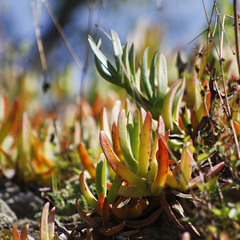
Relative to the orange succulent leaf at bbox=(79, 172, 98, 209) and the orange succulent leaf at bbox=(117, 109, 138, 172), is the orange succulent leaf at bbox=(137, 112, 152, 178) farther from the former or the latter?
the orange succulent leaf at bbox=(79, 172, 98, 209)

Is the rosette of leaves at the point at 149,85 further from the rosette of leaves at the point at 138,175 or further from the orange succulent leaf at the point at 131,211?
the orange succulent leaf at the point at 131,211

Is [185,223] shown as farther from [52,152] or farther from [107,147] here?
[52,152]

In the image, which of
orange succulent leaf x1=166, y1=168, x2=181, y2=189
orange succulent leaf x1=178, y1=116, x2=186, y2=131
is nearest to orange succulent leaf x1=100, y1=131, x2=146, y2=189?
orange succulent leaf x1=166, y1=168, x2=181, y2=189

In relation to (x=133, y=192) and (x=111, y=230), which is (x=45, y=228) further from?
(x=133, y=192)

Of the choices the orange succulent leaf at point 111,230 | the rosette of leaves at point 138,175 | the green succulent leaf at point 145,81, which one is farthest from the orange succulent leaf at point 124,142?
the green succulent leaf at point 145,81

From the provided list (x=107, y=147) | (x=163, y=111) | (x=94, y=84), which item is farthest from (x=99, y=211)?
(x=94, y=84)
